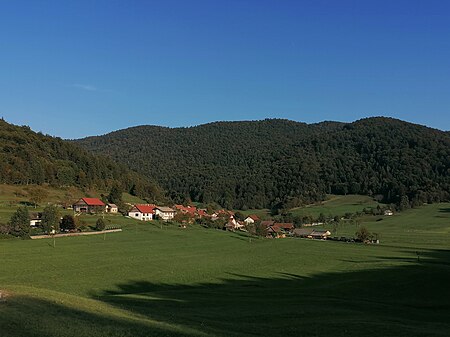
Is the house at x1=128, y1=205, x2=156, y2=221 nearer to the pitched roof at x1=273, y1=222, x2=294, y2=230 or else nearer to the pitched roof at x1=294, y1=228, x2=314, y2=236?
the pitched roof at x1=273, y1=222, x2=294, y2=230

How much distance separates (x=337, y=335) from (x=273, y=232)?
110 meters

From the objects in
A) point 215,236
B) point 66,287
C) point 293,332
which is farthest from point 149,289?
point 215,236

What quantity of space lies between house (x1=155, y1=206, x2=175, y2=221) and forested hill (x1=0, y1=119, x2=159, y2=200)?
3827cm

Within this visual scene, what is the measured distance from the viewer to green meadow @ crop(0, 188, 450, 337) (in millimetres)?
23533

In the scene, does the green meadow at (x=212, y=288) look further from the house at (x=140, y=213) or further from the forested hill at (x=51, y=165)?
the forested hill at (x=51, y=165)

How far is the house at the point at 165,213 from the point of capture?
138000 millimetres

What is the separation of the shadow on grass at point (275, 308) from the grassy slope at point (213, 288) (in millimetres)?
87

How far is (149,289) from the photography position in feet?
152

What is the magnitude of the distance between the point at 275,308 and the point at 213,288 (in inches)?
592

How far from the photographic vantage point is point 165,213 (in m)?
142

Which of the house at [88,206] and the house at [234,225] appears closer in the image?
the house at [88,206]

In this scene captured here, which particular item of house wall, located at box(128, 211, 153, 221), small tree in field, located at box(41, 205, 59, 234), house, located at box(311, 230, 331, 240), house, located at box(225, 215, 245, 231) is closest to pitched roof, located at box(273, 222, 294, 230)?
house, located at box(225, 215, 245, 231)

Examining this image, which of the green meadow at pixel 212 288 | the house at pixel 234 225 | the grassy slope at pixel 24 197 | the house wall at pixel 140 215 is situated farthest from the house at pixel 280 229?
the grassy slope at pixel 24 197

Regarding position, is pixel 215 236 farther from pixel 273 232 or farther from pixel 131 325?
pixel 131 325
